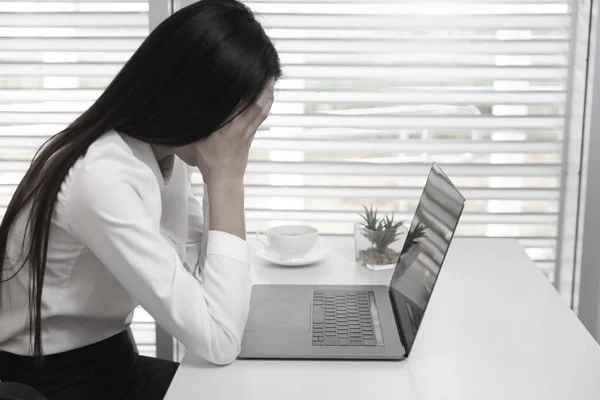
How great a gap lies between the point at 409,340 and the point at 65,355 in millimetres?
559

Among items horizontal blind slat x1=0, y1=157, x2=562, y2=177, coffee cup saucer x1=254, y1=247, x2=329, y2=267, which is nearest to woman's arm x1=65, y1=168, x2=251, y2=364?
coffee cup saucer x1=254, y1=247, x2=329, y2=267

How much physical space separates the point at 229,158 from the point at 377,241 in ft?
1.47

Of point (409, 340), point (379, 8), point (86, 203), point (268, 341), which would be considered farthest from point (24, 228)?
point (379, 8)

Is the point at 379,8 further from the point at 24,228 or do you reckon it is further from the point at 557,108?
the point at 24,228

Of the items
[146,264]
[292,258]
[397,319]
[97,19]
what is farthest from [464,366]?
[97,19]

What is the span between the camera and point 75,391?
1.21 m

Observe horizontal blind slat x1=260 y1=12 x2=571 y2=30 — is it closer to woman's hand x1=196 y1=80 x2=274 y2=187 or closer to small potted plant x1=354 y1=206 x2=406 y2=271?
small potted plant x1=354 y1=206 x2=406 y2=271

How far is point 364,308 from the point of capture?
1314 mm

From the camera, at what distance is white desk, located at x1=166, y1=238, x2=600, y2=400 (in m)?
0.99

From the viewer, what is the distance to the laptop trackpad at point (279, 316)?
1221mm

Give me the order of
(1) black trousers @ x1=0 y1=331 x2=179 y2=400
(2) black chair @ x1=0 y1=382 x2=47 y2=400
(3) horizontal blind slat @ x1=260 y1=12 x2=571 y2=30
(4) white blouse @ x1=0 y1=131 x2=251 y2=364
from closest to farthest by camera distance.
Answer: (2) black chair @ x1=0 y1=382 x2=47 y2=400 → (4) white blouse @ x1=0 y1=131 x2=251 y2=364 → (1) black trousers @ x1=0 y1=331 x2=179 y2=400 → (3) horizontal blind slat @ x1=260 y1=12 x2=571 y2=30

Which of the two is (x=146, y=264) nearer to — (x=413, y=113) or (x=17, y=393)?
(x=17, y=393)

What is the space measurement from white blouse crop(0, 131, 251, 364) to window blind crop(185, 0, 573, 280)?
3.11 ft

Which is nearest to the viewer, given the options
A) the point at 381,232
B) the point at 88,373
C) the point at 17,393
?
the point at 17,393
